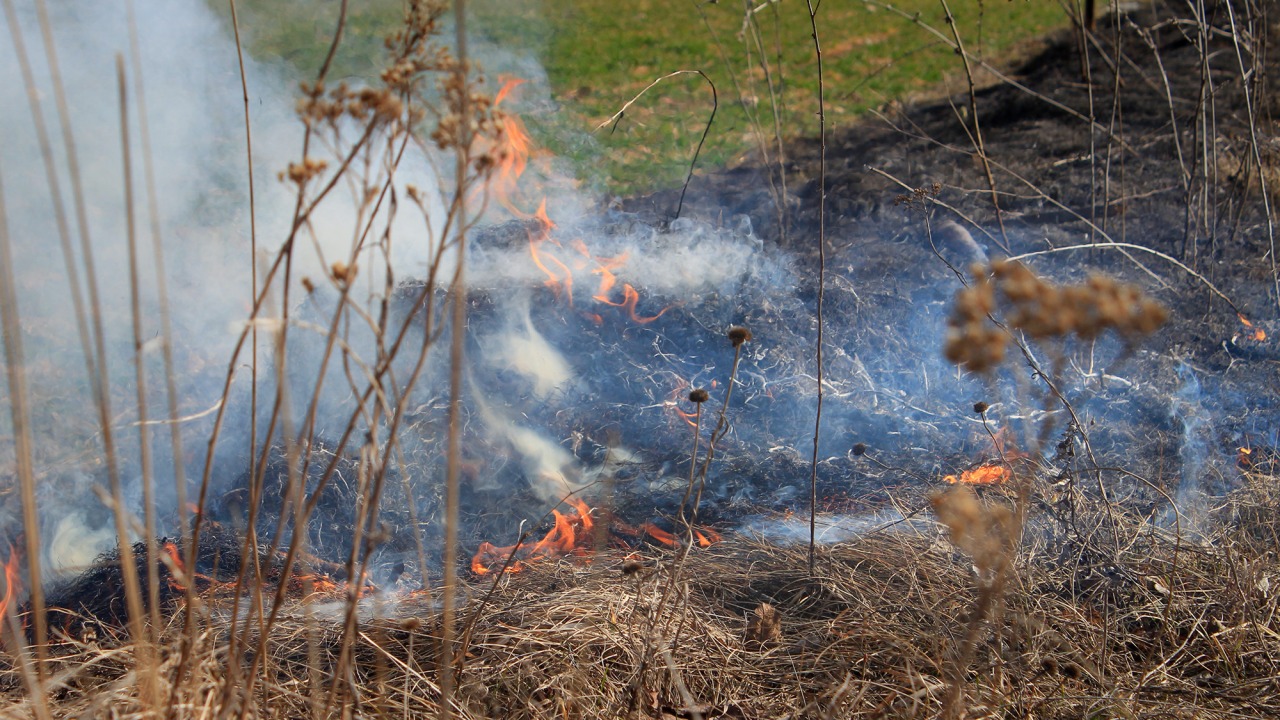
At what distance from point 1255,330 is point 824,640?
316 cm

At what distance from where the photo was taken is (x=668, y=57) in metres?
9.90

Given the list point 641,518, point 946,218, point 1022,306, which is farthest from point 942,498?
point 946,218

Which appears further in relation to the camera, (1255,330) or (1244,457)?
(1255,330)

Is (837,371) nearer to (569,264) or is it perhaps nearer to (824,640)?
(569,264)

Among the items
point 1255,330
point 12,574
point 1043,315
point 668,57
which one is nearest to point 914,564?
point 1043,315

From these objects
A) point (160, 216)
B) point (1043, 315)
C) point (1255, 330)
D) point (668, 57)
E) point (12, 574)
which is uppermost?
point (668, 57)

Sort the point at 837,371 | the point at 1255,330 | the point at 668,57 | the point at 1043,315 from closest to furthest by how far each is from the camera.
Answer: the point at 1043,315 < the point at 837,371 < the point at 1255,330 < the point at 668,57

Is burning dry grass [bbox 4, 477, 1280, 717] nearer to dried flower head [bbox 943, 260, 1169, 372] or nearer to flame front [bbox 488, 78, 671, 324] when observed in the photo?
dried flower head [bbox 943, 260, 1169, 372]

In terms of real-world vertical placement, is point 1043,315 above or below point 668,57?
below

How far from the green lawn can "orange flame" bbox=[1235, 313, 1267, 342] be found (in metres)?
3.26

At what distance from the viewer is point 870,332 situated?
3951 mm

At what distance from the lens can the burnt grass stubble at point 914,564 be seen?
208cm

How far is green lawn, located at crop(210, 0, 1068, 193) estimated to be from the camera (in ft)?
25.1

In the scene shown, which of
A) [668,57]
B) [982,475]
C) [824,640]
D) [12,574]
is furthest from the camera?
[668,57]
